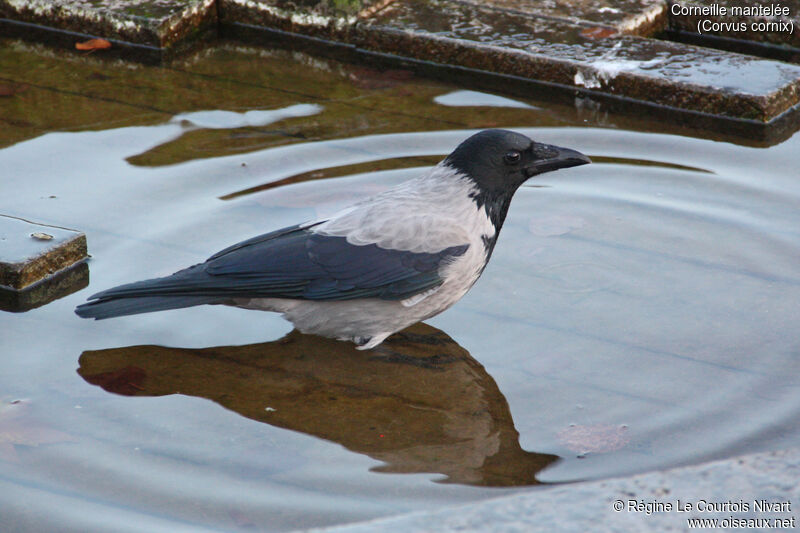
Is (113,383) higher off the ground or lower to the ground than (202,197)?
lower

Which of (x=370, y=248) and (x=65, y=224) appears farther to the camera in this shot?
(x=65, y=224)

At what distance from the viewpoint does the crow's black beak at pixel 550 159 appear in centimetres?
414

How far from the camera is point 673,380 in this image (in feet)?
12.5

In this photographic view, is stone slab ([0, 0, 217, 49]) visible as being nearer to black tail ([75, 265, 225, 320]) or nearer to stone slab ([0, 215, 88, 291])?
stone slab ([0, 215, 88, 291])

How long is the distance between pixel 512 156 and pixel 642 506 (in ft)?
5.86

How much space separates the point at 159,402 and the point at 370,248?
992 mm

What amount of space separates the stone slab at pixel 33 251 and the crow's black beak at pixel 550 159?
2010 mm

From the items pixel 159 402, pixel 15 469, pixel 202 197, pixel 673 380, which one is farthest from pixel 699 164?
pixel 15 469

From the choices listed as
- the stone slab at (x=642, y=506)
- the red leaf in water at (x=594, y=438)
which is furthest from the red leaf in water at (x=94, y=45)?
the stone slab at (x=642, y=506)

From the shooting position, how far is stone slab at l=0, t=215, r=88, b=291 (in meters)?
4.36

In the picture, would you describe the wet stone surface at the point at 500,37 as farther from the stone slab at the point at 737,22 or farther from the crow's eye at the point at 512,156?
the crow's eye at the point at 512,156

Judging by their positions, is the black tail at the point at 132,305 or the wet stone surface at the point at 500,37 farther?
the wet stone surface at the point at 500,37

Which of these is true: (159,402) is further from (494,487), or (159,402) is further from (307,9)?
(307,9)

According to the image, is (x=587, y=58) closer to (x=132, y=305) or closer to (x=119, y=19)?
(x=119, y=19)
